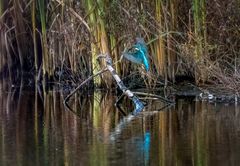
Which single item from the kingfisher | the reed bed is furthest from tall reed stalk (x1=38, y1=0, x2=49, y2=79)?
the kingfisher

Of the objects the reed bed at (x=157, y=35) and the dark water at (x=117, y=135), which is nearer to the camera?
the dark water at (x=117, y=135)

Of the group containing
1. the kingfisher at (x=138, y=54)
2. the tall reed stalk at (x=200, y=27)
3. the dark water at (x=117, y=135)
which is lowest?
the dark water at (x=117, y=135)

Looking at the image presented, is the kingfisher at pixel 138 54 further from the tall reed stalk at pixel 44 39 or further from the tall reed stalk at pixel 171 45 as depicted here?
the tall reed stalk at pixel 44 39

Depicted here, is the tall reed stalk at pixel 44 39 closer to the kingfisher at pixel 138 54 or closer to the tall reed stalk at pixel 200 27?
the tall reed stalk at pixel 200 27

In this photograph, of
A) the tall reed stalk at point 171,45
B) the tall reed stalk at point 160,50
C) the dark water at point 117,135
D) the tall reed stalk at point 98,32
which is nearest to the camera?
the dark water at point 117,135

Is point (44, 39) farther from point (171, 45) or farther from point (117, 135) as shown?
point (117, 135)

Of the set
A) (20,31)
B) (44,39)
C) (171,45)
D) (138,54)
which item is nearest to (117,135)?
(138,54)

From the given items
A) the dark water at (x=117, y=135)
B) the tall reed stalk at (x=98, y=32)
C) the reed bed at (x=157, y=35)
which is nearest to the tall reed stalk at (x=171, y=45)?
the reed bed at (x=157, y=35)

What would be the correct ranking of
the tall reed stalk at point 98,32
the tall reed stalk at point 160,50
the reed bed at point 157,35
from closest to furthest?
the reed bed at point 157,35
the tall reed stalk at point 160,50
the tall reed stalk at point 98,32

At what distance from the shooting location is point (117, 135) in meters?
9.43

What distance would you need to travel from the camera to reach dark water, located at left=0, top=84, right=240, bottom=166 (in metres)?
7.79

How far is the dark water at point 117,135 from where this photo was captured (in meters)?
7.79

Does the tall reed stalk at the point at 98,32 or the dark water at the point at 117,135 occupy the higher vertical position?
the tall reed stalk at the point at 98,32

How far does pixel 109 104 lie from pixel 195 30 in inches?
96.9
